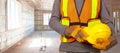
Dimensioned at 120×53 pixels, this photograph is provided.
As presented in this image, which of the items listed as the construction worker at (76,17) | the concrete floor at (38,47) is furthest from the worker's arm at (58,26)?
the concrete floor at (38,47)

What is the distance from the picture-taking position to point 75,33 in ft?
3.28

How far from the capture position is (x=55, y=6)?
3.87 ft

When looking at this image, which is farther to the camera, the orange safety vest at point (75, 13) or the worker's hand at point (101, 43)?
the orange safety vest at point (75, 13)

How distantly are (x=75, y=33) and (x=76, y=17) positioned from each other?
0.14 metres

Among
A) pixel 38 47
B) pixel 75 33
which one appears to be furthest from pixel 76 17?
pixel 38 47

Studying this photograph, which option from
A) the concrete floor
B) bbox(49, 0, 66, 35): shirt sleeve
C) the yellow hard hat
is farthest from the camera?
the concrete floor

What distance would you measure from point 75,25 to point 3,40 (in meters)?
6.72

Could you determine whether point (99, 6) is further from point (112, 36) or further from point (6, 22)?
point (6, 22)

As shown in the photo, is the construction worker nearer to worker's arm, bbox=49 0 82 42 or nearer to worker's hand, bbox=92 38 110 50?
worker's arm, bbox=49 0 82 42

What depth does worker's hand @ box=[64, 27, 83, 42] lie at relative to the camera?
39.4 inches

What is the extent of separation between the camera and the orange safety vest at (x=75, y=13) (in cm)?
112

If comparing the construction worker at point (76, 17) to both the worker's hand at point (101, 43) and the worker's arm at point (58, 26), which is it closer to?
the worker's arm at point (58, 26)

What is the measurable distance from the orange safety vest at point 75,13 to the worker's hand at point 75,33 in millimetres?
76

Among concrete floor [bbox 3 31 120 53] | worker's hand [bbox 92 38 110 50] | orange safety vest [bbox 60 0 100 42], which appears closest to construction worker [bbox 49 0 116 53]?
orange safety vest [bbox 60 0 100 42]
